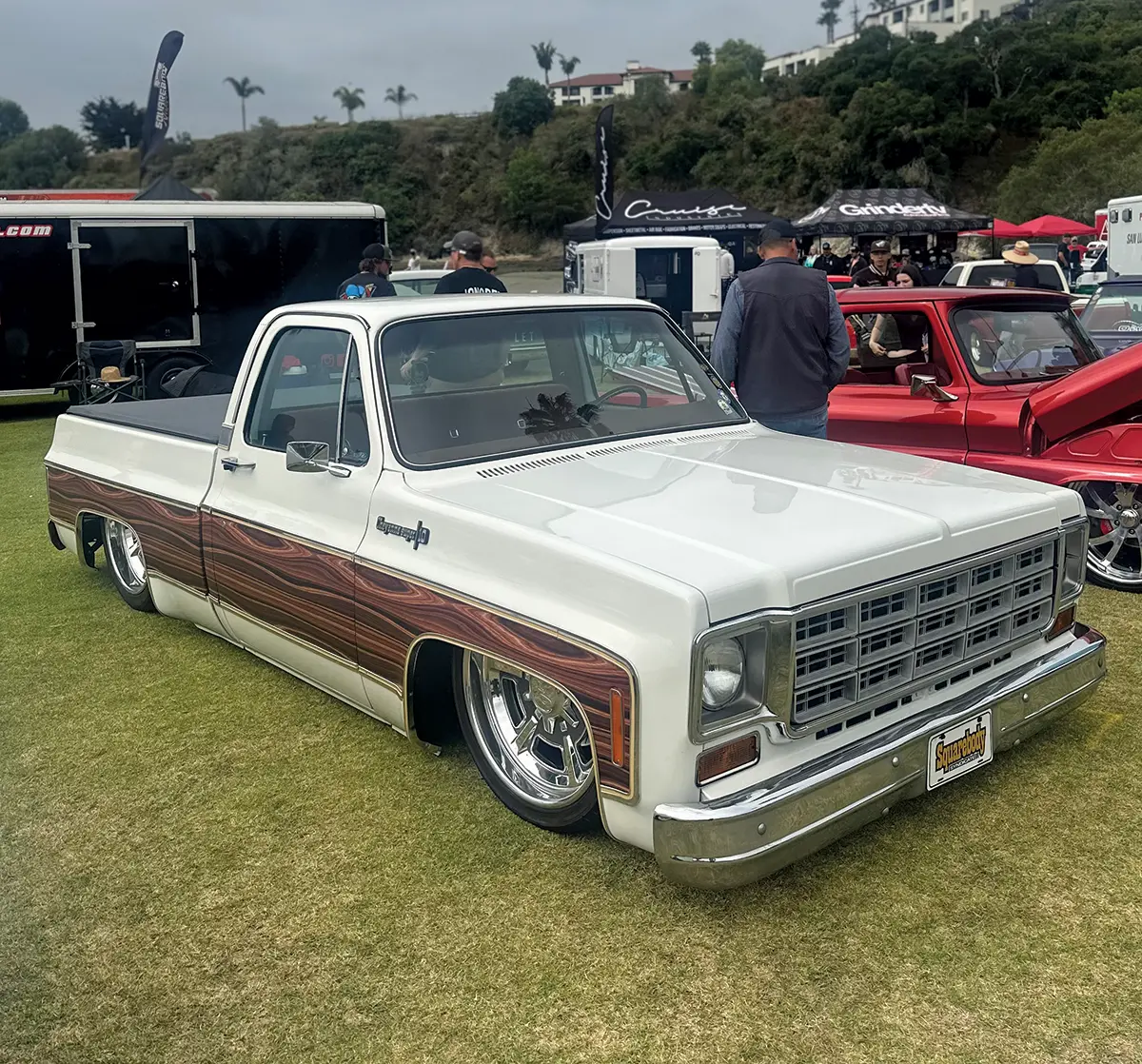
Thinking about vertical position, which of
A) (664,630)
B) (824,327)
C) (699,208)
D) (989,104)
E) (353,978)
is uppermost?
(989,104)

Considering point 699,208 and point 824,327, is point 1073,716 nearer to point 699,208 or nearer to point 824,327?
point 824,327

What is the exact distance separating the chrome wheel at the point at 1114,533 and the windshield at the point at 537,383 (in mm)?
2373

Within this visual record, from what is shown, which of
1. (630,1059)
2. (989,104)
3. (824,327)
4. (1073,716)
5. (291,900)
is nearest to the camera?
(630,1059)

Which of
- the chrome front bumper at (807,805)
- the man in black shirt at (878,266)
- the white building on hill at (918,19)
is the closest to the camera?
the chrome front bumper at (807,805)

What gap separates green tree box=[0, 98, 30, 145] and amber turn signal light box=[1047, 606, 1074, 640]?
537ft

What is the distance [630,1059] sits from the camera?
→ 2.68 metres

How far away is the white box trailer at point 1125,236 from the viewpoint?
65.4 ft

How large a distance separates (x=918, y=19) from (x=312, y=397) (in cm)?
16330

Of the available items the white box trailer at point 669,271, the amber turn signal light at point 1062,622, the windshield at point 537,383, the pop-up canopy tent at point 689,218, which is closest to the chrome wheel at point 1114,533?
the amber turn signal light at point 1062,622

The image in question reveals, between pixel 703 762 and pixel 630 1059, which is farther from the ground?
pixel 703 762

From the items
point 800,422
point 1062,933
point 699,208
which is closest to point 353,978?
point 1062,933

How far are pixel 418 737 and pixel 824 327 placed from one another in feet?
10.8

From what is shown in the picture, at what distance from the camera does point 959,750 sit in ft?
11.3

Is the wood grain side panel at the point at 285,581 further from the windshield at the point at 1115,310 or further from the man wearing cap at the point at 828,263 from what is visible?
the man wearing cap at the point at 828,263
